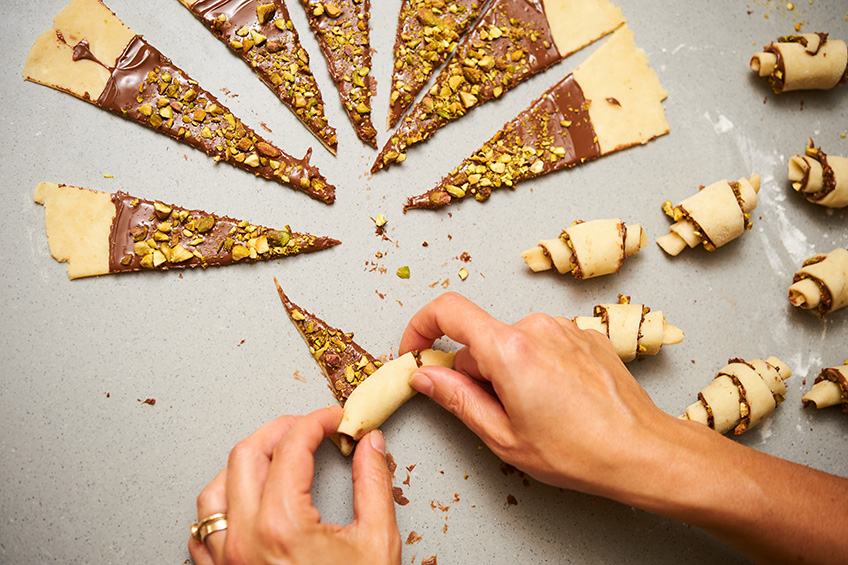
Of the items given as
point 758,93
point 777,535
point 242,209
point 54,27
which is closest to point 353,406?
point 242,209

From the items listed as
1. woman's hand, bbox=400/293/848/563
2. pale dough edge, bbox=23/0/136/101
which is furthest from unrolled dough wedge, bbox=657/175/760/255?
pale dough edge, bbox=23/0/136/101

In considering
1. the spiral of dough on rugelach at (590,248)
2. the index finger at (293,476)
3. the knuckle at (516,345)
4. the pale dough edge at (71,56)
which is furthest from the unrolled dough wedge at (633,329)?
the pale dough edge at (71,56)

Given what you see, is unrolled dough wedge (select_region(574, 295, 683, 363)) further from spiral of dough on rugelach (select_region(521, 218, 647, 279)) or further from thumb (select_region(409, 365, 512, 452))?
thumb (select_region(409, 365, 512, 452))

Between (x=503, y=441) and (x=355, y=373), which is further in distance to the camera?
(x=355, y=373)

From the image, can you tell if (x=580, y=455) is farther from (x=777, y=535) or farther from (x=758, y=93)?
(x=758, y=93)

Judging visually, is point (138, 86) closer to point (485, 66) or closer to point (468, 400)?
point (485, 66)

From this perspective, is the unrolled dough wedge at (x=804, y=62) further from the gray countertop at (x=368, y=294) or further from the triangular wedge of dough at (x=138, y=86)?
the triangular wedge of dough at (x=138, y=86)

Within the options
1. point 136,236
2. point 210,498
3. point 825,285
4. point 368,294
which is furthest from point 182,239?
point 825,285
